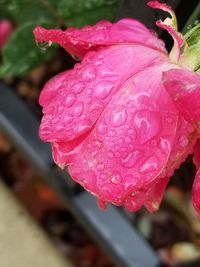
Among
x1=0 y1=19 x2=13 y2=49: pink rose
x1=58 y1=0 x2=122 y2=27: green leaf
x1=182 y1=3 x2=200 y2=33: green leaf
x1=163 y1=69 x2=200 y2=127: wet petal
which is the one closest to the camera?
x1=163 y1=69 x2=200 y2=127: wet petal

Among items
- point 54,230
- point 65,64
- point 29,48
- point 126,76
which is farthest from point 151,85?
point 54,230

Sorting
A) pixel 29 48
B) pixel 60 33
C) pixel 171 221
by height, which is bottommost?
pixel 171 221

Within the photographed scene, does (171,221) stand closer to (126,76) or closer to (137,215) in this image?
(137,215)

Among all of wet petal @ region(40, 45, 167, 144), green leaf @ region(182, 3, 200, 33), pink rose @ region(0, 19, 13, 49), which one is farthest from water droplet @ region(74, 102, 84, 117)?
pink rose @ region(0, 19, 13, 49)

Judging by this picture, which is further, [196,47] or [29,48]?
[29,48]

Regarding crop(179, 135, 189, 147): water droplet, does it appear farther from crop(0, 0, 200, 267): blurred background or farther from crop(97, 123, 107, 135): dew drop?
crop(0, 0, 200, 267): blurred background

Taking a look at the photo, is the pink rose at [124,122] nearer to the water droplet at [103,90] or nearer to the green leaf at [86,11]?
the water droplet at [103,90]
